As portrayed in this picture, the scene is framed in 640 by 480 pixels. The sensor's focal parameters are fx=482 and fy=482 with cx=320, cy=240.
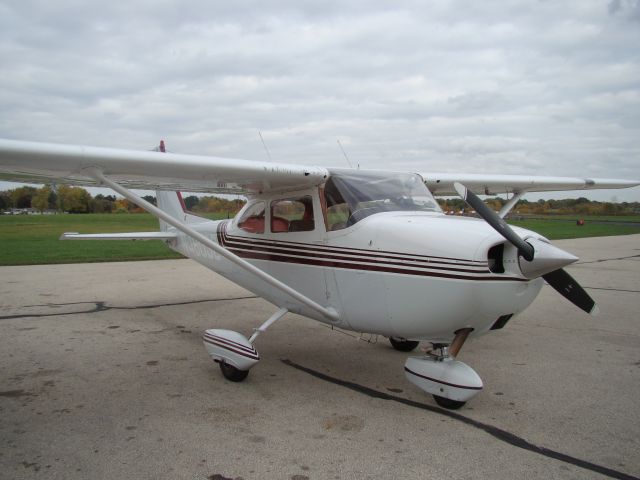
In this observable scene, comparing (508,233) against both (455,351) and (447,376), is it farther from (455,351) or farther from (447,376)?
(447,376)

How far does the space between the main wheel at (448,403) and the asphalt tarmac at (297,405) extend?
0.07 metres

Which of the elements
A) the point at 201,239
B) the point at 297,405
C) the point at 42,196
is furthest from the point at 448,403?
the point at 42,196

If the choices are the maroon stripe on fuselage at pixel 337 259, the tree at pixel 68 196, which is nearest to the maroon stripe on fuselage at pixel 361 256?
the maroon stripe on fuselage at pixel 337 259

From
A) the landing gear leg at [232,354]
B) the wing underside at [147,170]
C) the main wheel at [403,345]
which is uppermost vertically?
the wing underside at [147,170]

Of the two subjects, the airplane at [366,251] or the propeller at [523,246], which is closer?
the propeller at [523,246]

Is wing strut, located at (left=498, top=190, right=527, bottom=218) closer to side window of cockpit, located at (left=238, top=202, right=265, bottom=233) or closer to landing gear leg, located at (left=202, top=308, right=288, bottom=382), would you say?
side window of cockpit, located at (left=238, top=202, right=265, bottom=233)

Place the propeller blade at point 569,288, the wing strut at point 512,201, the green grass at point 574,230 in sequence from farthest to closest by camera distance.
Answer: the green grass at point 574,230, the wing strut at point 512,201, the propeller blade at point 569,288

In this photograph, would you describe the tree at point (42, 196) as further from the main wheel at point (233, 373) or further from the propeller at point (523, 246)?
the propeller at point (523, 246)

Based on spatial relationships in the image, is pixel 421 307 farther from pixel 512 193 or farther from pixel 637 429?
pixel 512 193

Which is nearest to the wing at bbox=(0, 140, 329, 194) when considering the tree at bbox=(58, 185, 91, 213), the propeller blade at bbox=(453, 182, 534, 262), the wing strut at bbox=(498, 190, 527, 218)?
the tree at bbox=(58, 185, 91, 213)

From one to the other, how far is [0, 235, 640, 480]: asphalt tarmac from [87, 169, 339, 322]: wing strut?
75 centimetres

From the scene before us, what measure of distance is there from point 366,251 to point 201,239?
156 cm

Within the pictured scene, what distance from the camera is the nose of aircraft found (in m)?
3.48

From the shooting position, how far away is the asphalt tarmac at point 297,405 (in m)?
3.16
